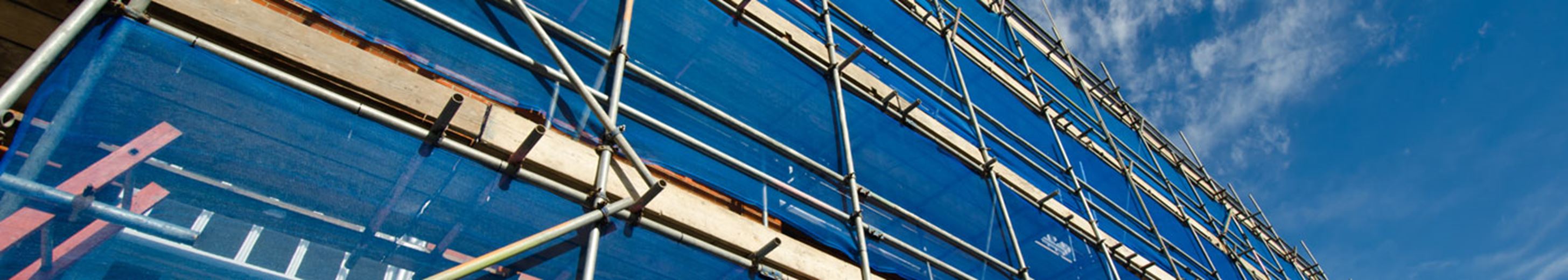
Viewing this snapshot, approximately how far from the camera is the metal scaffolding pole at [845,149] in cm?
420

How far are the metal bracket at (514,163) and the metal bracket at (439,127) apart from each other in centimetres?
27

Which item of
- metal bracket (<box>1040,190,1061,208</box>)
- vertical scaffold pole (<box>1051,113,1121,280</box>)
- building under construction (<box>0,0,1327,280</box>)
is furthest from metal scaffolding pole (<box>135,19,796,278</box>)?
vertical scaffold pole (<box>1051,113,1121,280</box>)

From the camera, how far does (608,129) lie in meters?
3.30

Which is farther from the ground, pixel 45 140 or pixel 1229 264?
pixel 1229 264

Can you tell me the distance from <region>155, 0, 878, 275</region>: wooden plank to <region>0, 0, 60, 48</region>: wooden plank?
0.52 metres

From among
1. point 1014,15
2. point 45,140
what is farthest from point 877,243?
point 1014,15

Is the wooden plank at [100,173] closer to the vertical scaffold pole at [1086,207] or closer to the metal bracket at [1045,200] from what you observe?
the metal bracket at [1045,200]

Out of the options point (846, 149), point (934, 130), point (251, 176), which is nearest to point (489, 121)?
point (251, 176)

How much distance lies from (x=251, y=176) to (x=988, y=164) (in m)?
5.01

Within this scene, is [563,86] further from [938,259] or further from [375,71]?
[938,259]

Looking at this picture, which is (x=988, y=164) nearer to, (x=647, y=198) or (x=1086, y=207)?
(x=1086, y=207)

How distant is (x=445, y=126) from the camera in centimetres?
283

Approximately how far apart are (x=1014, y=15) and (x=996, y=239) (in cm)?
816

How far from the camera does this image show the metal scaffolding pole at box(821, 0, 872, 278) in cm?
420
